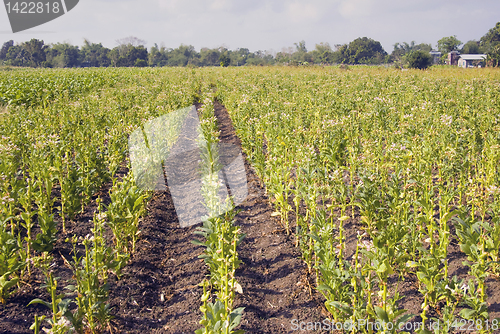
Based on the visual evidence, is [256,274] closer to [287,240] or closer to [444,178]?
[287,240]

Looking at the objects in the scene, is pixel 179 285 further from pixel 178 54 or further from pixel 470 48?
pixel 178 54

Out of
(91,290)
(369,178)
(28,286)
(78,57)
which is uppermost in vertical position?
(78,57)

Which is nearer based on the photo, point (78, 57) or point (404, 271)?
point (404, 271)

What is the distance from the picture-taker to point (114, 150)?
259 inches

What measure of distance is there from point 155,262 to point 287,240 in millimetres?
1840

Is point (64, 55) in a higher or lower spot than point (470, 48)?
higher

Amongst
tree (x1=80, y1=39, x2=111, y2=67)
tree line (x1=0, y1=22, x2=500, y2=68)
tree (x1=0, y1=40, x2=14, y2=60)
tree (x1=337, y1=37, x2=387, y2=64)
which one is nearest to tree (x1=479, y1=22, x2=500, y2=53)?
tree line (x1=0, y1=22, x2=500, y2=68)

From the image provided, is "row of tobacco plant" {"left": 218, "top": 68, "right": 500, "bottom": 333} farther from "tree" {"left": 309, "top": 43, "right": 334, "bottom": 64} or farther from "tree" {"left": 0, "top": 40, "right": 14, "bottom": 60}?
"tree" {"left": 0, "top": 40, "right": 14, "bottom": 60}

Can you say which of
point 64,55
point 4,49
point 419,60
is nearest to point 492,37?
point 419,60

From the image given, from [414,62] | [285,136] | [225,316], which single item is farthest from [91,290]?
[414,62]

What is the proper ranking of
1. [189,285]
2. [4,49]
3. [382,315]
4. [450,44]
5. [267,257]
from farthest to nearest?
[4,49], [450,44], [267,257], [189,285], [382,315]

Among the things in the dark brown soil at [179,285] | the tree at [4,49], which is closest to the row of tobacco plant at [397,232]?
the dark brown soil at [179,285]

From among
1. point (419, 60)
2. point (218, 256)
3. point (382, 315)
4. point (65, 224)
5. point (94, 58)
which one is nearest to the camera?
point (382, 315)

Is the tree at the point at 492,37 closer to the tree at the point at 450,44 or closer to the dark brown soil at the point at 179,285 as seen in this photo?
the tree at the point at 450,44
